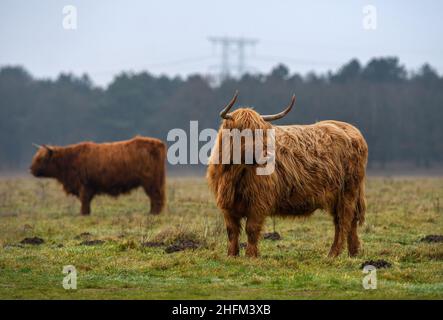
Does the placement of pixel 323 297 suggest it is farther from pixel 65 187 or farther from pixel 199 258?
pixel 65 187

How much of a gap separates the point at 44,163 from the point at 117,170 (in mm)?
2114

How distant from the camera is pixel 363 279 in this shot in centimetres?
755

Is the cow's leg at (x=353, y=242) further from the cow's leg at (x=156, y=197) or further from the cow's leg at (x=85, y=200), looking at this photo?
the cow's leg at (x=85, y=200)

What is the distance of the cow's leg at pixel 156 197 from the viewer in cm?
1611

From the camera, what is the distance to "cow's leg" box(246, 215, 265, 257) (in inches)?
353

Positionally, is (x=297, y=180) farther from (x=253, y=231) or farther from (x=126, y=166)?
(x=126, y=166)

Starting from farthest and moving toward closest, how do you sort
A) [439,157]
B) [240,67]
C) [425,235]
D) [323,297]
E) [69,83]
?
[240,67] < [69,83] < [439,157] < [425,235] < [323,297]

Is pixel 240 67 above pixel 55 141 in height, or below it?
above

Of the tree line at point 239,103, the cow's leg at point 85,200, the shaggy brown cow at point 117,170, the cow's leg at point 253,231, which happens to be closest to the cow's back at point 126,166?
the shaggy brown cow at point 117,170

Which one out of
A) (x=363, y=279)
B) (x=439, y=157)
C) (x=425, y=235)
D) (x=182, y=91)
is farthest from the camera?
(x=182, y=91)

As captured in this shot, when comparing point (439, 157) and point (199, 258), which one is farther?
point (439, 157)

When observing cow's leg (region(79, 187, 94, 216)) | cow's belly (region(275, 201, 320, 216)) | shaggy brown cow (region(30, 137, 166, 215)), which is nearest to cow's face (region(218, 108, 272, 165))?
cow's belly (region(275, 201, 320, 216))

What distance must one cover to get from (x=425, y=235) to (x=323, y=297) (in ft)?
16.0
